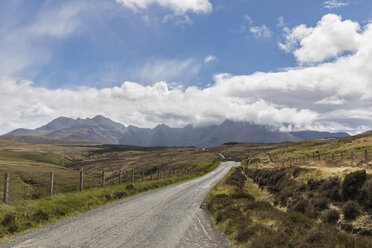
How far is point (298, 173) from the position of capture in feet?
78.1

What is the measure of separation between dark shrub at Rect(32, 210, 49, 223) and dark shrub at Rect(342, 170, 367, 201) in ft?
52.7

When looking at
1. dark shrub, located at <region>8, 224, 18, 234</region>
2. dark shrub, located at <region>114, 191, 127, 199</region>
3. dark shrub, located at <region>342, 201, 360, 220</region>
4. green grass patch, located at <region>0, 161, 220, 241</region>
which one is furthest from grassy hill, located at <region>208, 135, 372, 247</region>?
dark shrub, located at <region>8, 224, 18, 234</region>

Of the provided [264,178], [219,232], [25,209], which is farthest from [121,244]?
[264,178]

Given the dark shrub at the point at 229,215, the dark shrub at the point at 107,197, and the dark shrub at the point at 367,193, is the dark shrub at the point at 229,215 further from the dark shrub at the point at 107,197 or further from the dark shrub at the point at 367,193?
the dark shrub at the point at 107,197

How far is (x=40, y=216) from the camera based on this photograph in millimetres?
13672

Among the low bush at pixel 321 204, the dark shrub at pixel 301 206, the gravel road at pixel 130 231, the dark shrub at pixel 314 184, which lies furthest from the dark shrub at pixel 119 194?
the low bush at pixel 321 204

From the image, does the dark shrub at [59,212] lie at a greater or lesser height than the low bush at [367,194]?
lesser

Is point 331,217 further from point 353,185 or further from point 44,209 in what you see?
point 44,209

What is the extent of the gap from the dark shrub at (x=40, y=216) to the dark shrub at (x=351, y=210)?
593 inches

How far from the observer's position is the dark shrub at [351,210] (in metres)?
12.4

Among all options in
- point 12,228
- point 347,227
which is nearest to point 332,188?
point 347,227

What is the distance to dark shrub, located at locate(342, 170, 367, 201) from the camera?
14.1 m

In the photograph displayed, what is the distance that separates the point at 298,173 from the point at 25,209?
21.1 m

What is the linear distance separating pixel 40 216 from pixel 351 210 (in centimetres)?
Result: 1548
